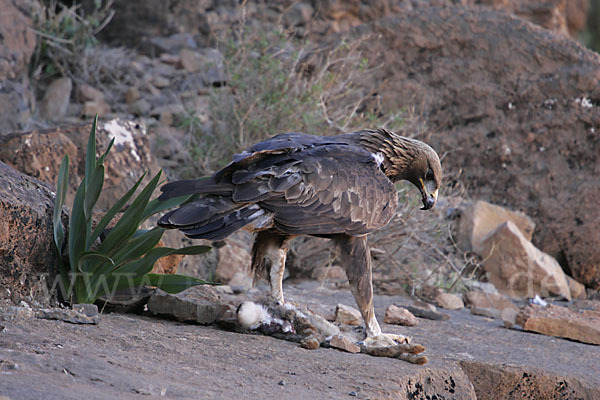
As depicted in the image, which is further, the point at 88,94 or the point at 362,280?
the point at 88,94

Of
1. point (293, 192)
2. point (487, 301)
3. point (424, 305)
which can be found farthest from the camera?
point (487, 301)

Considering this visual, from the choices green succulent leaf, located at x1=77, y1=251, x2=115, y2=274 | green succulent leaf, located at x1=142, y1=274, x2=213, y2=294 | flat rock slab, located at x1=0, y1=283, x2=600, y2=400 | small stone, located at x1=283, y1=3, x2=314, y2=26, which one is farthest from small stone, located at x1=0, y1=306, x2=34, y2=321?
small stone, located at x1=283, y1=3, x2=314, y2=26

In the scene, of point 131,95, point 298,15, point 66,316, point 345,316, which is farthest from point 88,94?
point 66,316

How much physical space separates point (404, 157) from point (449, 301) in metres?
2.33

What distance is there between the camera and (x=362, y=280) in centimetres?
422

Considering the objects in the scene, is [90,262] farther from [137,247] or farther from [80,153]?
[80,153]

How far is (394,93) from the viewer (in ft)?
30.1

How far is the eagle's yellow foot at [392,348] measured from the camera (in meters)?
3.98

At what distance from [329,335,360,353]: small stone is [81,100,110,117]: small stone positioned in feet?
16.4

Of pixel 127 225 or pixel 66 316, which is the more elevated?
pixel 127 225

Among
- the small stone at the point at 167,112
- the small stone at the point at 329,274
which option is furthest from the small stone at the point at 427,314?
the small stone at the point at 167,112

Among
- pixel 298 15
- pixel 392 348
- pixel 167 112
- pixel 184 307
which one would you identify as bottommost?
pixel 392 348

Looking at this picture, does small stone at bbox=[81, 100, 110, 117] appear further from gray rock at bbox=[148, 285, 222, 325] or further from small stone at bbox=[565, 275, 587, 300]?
small stone at bbox=[565, 275, 587, 300]

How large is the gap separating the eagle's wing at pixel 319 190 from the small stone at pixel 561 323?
1.92m
